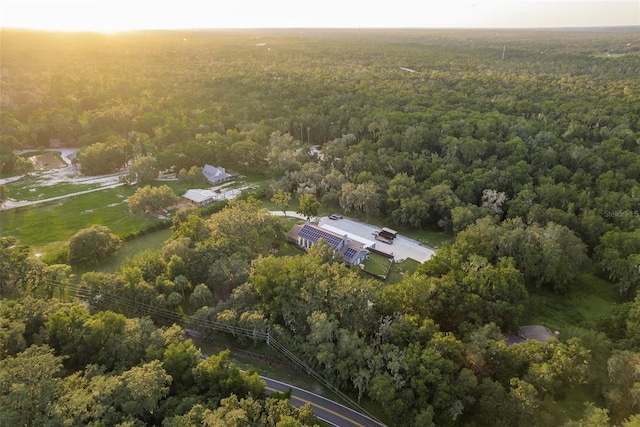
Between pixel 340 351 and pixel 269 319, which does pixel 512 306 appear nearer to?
pixel 340 351

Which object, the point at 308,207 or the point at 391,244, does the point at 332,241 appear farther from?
the point at 391,244

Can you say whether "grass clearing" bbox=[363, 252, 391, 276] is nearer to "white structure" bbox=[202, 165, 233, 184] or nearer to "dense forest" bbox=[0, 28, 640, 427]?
"dense forest" bbox=[0, 28, 640, 427]

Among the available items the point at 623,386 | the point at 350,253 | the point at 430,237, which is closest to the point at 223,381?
the point at 350,253

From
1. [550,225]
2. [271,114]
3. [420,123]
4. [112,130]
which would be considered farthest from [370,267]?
[112,130]

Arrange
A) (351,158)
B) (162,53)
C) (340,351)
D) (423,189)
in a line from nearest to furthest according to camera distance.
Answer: (340,351)
(423,189)
(351,158)
(162,53)

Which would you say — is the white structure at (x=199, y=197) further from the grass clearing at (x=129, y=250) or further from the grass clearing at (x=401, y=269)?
the grass clearing at (x=401, y=269)

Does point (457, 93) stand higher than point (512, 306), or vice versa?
point (457, 93)
